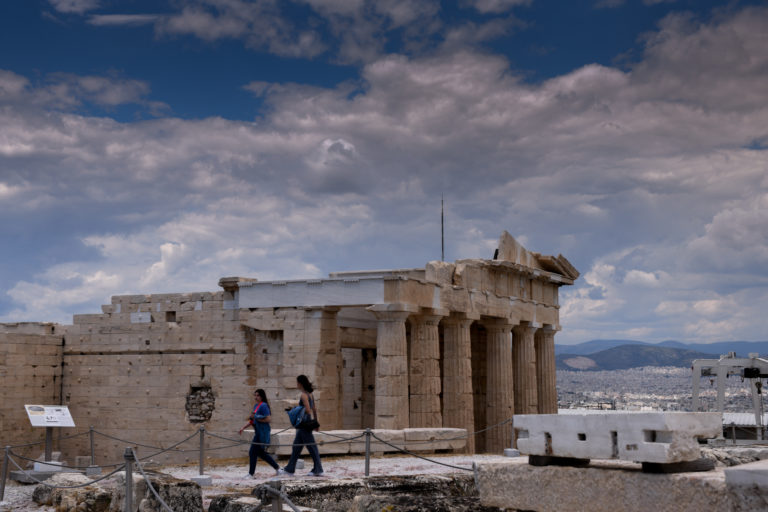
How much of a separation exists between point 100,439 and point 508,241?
14.3 metres

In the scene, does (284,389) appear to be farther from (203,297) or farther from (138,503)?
(138,503)

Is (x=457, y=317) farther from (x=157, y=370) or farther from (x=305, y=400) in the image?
(x=305, y=400)

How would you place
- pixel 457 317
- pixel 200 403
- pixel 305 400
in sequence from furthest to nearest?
pixel 457 317 → pixel 200 403 → pixel 305 400

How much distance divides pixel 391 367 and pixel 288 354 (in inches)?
114

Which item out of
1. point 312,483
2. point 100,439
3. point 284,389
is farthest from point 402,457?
point 100,439

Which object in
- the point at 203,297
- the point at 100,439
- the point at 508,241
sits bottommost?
the point at 100,439

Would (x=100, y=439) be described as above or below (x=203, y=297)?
below

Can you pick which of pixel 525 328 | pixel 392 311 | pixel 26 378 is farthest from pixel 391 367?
pixel 26 378

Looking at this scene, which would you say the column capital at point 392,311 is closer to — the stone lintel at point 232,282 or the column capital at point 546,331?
the stone lintel at point 232,282

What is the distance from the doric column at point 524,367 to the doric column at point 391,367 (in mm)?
8503

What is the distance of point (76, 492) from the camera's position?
13164 millimetres

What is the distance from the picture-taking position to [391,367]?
849 inches

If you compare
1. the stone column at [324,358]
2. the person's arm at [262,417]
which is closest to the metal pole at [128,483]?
the person's arm at [262,417]

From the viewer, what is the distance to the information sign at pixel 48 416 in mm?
17203
